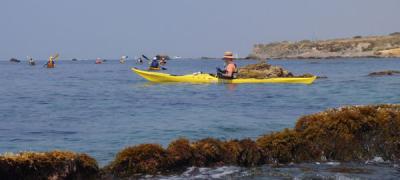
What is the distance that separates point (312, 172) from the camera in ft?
30.7

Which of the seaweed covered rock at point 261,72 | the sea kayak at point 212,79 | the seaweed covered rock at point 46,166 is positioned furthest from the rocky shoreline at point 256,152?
the seaweed covered rock at point 261,72

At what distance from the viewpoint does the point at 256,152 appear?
9953 mm

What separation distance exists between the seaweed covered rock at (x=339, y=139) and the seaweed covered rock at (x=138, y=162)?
6.21ft

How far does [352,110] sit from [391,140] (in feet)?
2.96

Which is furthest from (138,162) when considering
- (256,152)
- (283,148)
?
(283,148)

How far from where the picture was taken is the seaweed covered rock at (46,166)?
794cm

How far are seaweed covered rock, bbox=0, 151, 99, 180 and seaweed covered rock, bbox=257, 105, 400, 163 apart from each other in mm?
3089

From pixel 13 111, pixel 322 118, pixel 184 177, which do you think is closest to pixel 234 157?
pixel 184 177

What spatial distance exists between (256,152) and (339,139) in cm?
157

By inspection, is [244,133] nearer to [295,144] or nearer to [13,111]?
[295,144]

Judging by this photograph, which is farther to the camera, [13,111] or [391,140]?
[13,111]

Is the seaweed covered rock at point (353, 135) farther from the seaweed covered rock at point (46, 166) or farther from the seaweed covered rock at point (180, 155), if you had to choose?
the seaweed covered rock at point (46, 166)

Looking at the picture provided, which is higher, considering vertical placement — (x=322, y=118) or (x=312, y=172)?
(x=322, y=118)

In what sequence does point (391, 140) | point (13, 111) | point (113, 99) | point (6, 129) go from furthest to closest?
point (113, 99), point (13, 111), point (6, 129), point (391, 140)
